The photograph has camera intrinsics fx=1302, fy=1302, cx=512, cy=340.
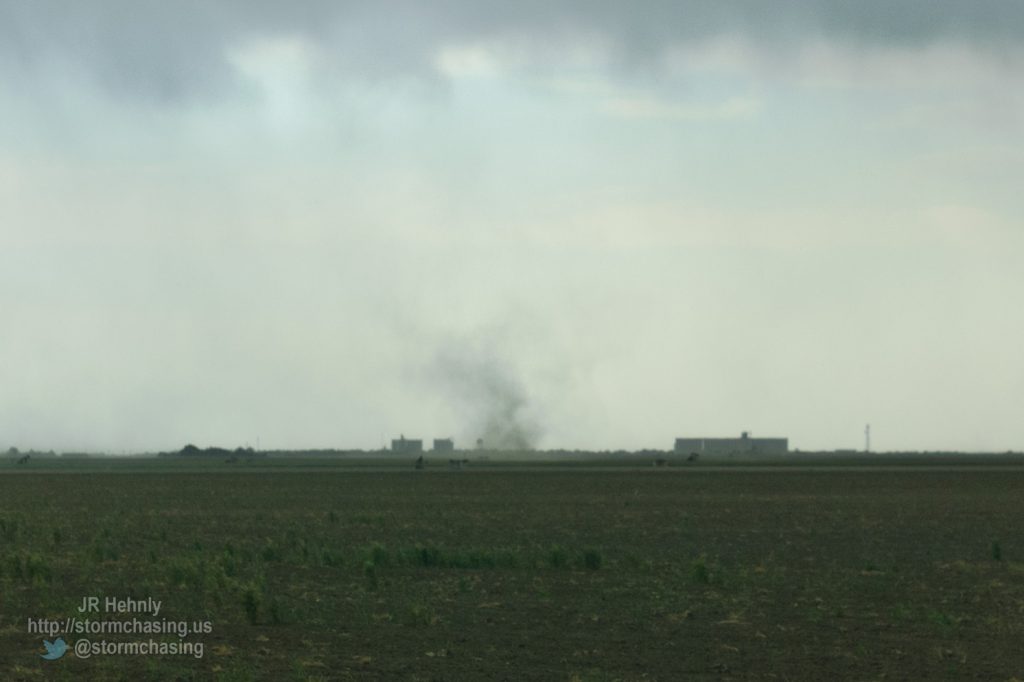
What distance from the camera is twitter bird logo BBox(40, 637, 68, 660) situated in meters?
19.3

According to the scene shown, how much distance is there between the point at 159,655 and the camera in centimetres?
1986

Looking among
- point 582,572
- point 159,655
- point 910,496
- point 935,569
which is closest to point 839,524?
point 935,569

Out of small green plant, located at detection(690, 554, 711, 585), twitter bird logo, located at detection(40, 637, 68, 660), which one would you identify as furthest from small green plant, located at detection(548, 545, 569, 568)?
twitter bird logo, located at detection(40, 637, 68, 660)

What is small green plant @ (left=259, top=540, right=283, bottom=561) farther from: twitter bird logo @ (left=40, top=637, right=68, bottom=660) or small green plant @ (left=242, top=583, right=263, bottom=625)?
twitter bird logo @ (left=40, top=637, right=68, bottom=660)

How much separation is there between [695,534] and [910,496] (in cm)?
3073

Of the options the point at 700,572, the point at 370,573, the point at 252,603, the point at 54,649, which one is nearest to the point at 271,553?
the point at 370,573

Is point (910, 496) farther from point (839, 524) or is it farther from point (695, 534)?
point (695, 534)

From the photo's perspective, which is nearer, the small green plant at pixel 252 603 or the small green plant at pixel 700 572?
the small green plant at pixel 252 603

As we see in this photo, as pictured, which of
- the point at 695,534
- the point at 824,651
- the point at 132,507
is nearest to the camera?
the point at 824,651

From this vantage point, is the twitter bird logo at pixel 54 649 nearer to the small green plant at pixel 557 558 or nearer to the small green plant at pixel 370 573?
the small green plant at pixel 370 573

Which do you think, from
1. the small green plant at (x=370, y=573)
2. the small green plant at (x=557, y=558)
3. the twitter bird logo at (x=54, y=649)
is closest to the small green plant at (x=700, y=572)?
the small green plant at (x=557, y=558)

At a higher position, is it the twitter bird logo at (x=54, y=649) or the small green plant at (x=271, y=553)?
the small green plant at (x=271, y=553)

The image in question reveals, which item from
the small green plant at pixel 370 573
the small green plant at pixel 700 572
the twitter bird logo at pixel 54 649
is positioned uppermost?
the small green plant at pixel 700 572

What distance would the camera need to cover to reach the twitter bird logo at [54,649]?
63.4 ft
